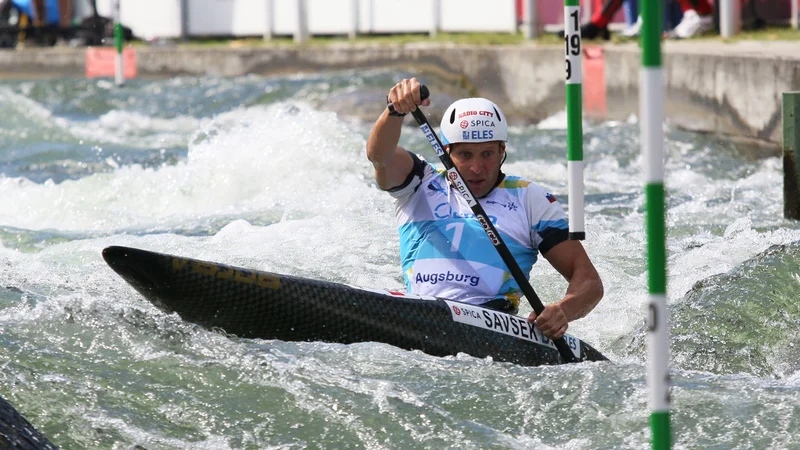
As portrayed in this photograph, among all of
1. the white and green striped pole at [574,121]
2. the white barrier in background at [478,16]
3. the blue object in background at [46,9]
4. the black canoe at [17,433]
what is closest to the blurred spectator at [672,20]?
the white barrier in background at [478,16]

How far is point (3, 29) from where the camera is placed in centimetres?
2212

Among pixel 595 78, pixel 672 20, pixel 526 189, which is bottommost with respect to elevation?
pixel 595 78

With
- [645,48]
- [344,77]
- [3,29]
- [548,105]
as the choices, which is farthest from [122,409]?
[3,29]

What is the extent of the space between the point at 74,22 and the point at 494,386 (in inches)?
766

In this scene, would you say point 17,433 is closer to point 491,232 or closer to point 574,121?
point 491,232

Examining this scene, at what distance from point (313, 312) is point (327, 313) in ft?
0.19

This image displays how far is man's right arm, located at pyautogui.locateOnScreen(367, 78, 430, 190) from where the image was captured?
5059 mm

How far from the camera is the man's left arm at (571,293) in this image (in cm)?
514

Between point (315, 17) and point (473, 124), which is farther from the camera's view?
point (315, 17)

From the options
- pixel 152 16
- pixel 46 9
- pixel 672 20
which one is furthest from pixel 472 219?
pixel 46 9

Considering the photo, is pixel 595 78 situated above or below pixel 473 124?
below

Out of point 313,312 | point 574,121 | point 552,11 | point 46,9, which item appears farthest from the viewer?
point 46,9

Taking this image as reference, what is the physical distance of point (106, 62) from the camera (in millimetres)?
20016

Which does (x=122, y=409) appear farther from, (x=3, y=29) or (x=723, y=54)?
(x=3, y=29)
